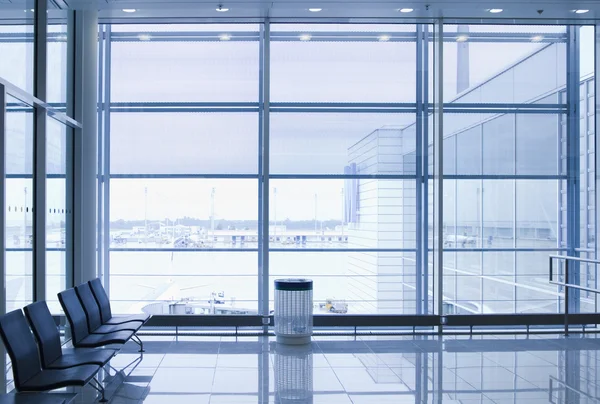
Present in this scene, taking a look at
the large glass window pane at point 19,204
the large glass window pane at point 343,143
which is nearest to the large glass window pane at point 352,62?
the large glass window pane at point 343,143

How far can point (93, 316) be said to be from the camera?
551cm

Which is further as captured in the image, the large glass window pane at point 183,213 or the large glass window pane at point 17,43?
the large glass window pane at point 183,213

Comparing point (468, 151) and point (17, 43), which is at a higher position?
point (17, 43)

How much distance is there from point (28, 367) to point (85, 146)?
358cm

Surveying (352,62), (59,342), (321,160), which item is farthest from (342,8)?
(59,342)

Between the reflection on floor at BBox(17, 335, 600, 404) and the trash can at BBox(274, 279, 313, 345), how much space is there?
16 centimetres

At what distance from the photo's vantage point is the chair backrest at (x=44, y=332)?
4012 millimetres

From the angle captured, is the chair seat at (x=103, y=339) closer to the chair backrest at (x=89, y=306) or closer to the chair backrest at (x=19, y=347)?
the chair backrest at (x=89, y=306)

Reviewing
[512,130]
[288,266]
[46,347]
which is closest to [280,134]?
[288,266]

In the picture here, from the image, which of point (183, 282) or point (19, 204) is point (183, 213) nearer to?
point (183, 282)

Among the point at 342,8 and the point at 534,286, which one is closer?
the point at 342,8

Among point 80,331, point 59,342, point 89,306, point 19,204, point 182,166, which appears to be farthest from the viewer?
point 182,166

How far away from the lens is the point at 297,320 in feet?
20.8

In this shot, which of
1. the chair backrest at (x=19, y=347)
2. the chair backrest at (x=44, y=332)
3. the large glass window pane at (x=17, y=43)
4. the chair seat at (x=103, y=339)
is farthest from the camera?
the chair seat at (x=103, y=339)
